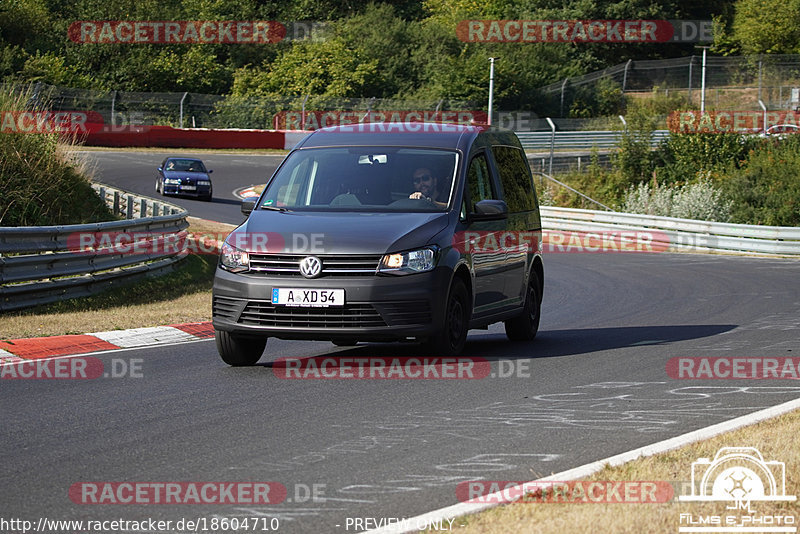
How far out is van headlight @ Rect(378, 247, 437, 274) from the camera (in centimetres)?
957

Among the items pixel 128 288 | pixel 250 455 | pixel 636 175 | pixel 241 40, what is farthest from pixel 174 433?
pixel 241 40

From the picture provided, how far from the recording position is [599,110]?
74.5 metres

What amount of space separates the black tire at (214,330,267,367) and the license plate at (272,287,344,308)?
31.7 inches

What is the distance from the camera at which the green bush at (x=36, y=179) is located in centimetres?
1892

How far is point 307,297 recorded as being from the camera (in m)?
9.52

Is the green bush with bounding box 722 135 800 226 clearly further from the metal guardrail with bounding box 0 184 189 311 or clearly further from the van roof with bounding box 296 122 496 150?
the van roof with bounding box 296 122 496 150

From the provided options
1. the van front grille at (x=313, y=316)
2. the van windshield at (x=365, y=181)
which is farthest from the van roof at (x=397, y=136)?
the van front grille at (x=313, y=316)

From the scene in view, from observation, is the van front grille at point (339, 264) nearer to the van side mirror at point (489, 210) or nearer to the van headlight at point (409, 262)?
the van headlight at point (409, 262)

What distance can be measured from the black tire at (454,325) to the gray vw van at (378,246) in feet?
0.04

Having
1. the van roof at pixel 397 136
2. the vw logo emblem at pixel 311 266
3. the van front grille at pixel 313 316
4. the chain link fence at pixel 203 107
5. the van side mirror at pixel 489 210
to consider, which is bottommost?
the van front grille at pixel 313 316

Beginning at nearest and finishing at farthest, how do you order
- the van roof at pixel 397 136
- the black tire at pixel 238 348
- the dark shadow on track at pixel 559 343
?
the black tire at pixel 238 348, the van roof at pixel 397 136, the dark shadow on track at pixel 559 343

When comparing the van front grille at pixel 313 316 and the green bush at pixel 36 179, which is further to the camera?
the green bush at pixel 36 179

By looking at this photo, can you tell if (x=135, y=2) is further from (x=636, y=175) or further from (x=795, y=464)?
(x=795, y=464)

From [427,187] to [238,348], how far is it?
2.25m
